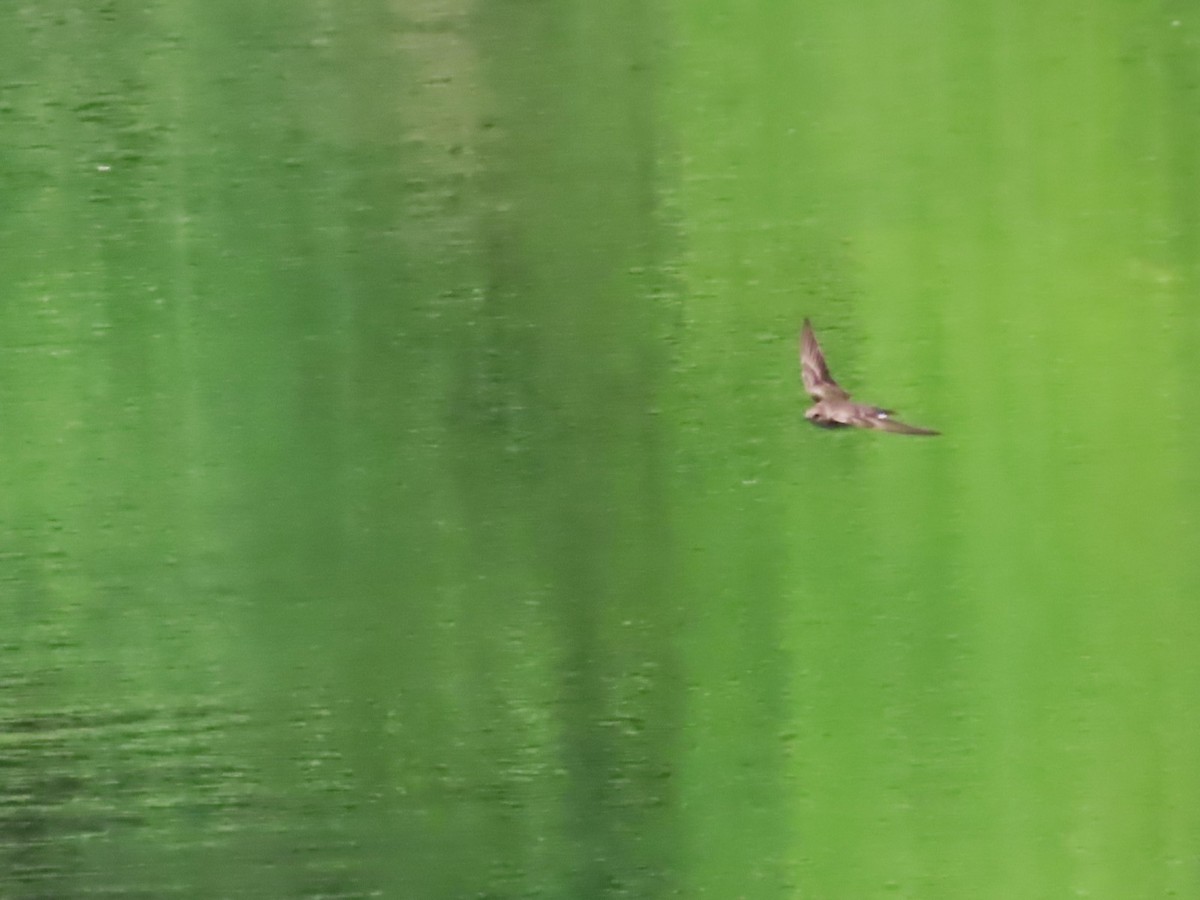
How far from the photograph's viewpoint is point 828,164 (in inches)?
66.7

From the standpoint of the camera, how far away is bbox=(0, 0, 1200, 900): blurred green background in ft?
5.51

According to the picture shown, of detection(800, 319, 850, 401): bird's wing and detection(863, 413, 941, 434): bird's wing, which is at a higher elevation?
detection(800, 319, 850, 401): bird's wing

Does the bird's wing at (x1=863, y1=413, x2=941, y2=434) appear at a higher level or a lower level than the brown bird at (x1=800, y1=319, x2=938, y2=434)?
lower

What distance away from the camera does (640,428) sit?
1.70 meters

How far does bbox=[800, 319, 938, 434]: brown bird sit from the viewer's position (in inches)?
65.1

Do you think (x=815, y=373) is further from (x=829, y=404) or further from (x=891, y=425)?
(x=891, y=425)

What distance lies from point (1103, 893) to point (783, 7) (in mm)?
1647

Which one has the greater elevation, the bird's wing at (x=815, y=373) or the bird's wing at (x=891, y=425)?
the bird's wing at (x=815, y=373)

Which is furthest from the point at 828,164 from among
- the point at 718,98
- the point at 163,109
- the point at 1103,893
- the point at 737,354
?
the point at 1103,893

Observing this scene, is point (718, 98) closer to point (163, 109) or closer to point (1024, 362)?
point (1024, 362)

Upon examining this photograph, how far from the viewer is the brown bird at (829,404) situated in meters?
1.65

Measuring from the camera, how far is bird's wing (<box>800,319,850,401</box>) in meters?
1.66

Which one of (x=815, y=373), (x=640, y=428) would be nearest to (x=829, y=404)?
(x=815, y=373)

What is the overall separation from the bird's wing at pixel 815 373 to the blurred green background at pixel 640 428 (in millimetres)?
32
